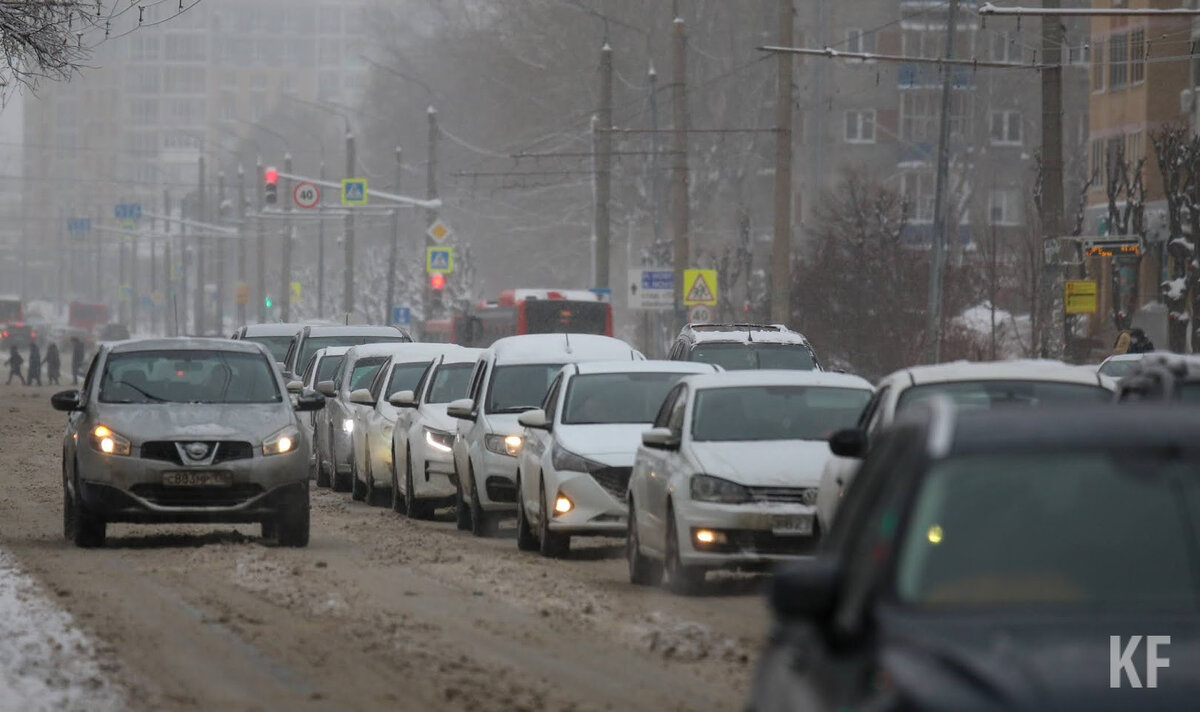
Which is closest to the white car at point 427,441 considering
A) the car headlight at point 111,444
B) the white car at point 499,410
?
the white car at point 499,410

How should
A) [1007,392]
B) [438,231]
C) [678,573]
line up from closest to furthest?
[1007,392] < [678,573] < [438,231]

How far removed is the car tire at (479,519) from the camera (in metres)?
21.0

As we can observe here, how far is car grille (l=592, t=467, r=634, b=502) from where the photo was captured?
18.0 metres

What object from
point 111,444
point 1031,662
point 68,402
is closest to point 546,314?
point 68,402

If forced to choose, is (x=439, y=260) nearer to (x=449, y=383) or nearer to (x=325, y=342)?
(x=325, y=342)

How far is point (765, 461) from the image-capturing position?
1530 centimetres

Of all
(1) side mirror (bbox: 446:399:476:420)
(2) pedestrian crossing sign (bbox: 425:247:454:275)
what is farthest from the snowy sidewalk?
(2) pedestrian crossing sign (bbox: 425:247:454:275)

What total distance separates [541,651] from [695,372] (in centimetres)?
801

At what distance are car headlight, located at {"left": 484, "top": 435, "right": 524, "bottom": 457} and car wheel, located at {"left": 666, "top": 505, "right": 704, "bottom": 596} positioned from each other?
5.66 meters

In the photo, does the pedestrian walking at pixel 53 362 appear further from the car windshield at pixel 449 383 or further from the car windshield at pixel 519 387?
the car windshield at pixel 519 387

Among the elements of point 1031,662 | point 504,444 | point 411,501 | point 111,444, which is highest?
point 1031,662

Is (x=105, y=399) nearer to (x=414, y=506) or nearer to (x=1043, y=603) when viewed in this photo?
(x=414, y=506)

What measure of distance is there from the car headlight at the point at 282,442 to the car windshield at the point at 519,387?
118 inches

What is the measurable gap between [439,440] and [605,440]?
527 cm
